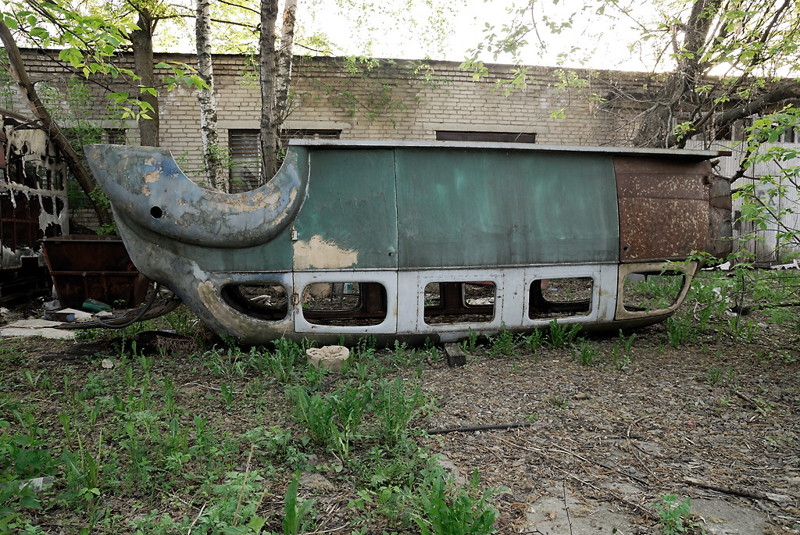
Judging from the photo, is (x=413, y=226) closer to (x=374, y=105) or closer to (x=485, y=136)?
(x=374, y=105)

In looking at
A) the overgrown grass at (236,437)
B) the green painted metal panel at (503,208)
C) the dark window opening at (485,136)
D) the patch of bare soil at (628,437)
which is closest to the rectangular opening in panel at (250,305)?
the overgrown grass at (236,437)

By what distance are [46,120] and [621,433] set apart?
352 inches

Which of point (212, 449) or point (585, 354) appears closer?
point (212, 449)

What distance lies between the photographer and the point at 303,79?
1027cm

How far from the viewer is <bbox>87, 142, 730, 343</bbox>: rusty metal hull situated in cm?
397

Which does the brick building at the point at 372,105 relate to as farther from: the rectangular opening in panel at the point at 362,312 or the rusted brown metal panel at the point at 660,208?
the rectangular opening in panel at the point at 362,312

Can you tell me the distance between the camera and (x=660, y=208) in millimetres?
4699

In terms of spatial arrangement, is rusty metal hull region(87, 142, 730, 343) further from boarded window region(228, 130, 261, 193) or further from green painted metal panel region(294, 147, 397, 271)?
boarded window region(228, 130, 261, 193)

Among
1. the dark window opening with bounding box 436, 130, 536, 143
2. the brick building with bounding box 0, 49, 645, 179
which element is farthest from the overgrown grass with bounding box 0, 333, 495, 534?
the dark window opening with bounding box 436, 130, 536, 143

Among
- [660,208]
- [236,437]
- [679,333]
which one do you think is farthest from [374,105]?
[236,437]

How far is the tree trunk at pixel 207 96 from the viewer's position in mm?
6922

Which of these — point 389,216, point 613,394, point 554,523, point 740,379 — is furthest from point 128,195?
point 740,379

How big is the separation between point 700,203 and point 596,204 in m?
1.11

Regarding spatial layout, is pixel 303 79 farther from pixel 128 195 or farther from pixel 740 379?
pixel 740 379
